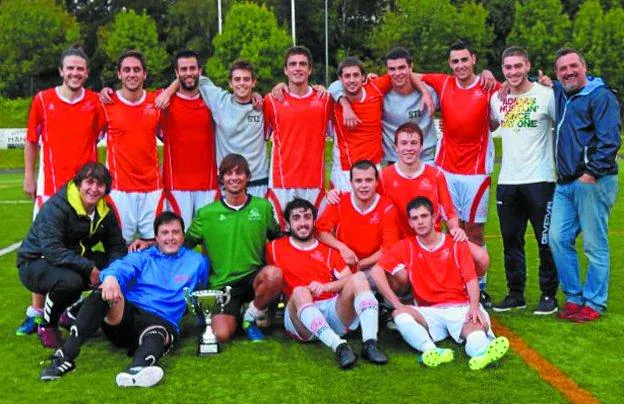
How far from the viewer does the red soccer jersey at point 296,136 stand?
20.4ft

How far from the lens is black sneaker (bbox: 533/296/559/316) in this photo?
19.8 ft

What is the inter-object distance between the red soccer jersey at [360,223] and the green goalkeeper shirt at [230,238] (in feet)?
1.49

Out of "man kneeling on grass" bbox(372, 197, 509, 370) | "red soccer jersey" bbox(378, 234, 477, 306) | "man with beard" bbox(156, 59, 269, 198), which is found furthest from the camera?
"man with beard" bbox(156, 59, 269, 198)

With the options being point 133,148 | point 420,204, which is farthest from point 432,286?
point 133,148

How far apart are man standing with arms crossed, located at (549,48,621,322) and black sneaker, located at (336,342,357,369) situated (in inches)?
78.6

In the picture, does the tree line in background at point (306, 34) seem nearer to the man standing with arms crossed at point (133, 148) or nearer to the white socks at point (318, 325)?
the man standing with arms crossed at point (133, 148)

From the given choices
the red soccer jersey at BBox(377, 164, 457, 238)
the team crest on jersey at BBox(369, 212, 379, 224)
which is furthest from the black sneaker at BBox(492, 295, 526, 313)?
the team crest on jersey at BBox(369, 212, 379, 224)

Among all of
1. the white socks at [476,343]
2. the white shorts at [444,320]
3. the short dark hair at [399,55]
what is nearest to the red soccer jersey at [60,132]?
the short dark hair at [399,55]

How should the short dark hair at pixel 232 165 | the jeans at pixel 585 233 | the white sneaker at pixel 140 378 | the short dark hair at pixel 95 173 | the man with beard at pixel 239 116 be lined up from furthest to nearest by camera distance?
1. the man with beard at pixel 239 116
2. the jeans at pixel 585 233
3. the short dark hair at pixel 232 165
4. the short dark hair at pixel 95 173
5. the white sneaker at pixel 140 378

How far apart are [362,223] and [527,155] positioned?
1453 mm

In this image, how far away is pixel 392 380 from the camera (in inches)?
175

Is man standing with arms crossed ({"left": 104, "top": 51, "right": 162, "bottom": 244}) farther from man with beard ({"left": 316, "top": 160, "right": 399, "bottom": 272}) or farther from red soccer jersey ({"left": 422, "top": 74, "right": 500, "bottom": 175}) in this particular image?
red soccer jersey ({"left": 422, "top": 74, "right": 500, "bottom": 175})

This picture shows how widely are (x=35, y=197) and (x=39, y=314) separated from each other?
3.05 ft

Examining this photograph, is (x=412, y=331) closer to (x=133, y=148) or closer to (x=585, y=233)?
(x=585, y=233)
